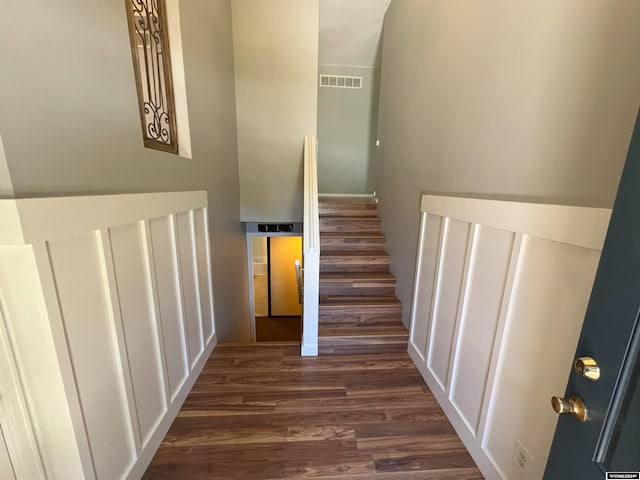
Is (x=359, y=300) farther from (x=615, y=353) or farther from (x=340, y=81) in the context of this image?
(x=340, y=81)

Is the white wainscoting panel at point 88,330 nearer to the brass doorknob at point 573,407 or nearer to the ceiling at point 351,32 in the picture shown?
the brass doorknob at point 573,407

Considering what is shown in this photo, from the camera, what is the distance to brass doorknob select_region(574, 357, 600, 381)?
59 centimetres

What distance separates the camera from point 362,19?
3652 millimetres

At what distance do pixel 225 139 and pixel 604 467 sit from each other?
9.87ft

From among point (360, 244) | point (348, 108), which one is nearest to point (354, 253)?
point (360, 244)

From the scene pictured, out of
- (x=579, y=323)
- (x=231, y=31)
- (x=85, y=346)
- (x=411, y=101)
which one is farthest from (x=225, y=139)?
(x=579, y=323)

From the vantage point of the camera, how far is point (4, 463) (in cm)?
84

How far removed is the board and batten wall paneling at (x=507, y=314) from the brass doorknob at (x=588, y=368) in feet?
1.26

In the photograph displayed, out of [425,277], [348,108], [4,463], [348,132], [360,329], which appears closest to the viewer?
[4,463]

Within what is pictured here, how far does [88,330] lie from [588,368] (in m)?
1.47

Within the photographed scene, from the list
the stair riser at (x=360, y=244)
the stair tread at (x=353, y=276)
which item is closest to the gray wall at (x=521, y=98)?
the stair tread at (x=353, y=276)

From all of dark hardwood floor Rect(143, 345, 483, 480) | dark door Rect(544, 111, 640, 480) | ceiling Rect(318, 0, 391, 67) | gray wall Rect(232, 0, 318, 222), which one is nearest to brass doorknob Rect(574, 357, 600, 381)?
dark door Rect(544, 111, 640, 480)

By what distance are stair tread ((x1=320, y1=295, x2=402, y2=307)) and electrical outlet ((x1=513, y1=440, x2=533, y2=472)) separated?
4.54 ft

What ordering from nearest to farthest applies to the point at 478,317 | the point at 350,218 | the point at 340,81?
the point at 478,317, the point at 350,218, the point at 340,81
